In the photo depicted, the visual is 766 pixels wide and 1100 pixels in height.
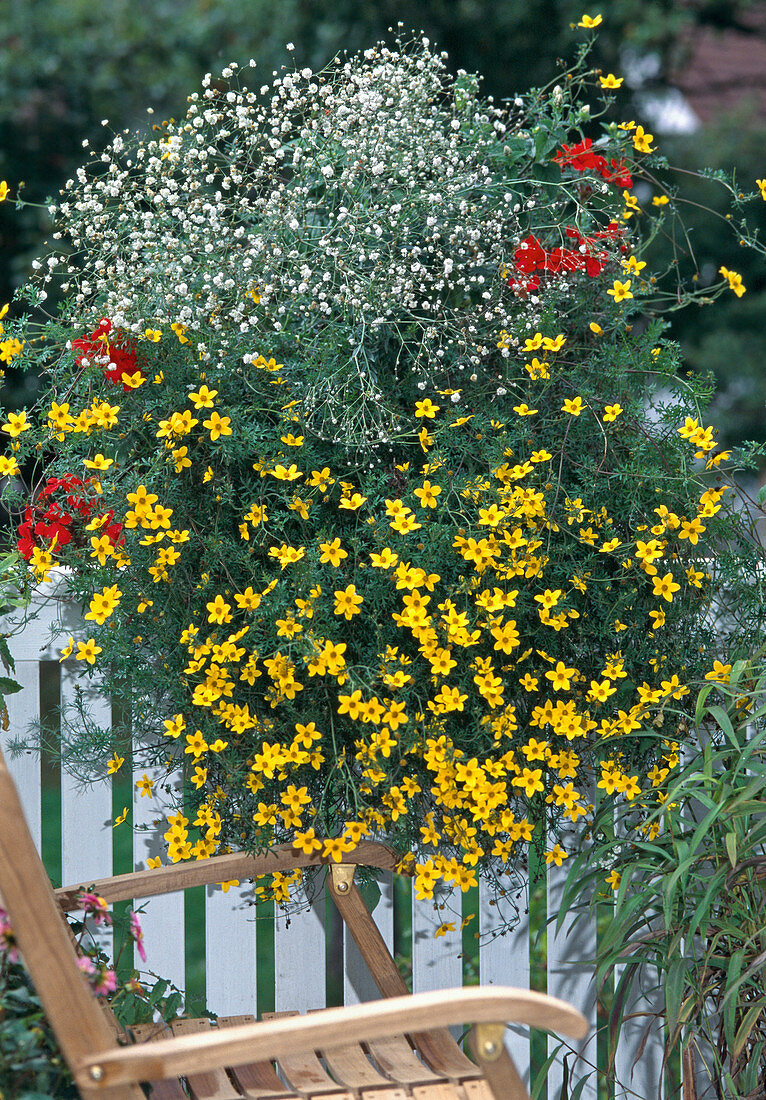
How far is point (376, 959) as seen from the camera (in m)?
1.74

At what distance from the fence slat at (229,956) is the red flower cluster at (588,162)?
148 cm

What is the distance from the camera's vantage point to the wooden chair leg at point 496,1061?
1052 millimetres

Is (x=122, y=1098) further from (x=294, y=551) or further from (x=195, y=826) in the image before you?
(x=294, y=551)

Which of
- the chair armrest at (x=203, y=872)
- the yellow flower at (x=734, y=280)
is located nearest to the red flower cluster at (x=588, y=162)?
the yellow flower at (x=734, y=280)

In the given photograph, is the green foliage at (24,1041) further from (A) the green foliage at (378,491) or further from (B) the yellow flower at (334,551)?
(B) the yellow flower at (334,551)

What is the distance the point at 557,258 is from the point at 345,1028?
4.12ft

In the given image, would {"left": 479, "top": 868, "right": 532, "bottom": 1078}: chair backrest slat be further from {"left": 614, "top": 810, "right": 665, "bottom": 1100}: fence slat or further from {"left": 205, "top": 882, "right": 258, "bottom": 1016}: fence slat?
{"left": 205, "top": 882, "right": 258, "bottom": 1016}: fence slat

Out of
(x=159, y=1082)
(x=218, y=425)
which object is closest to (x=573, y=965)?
(x=159, y=1082)

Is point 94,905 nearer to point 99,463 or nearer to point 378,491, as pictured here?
point 99,463

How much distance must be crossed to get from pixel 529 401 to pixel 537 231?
0.39m

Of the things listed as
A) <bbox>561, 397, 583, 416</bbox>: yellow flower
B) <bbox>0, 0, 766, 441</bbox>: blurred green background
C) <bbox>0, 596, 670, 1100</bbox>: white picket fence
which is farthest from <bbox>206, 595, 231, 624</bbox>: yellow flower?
<bbox>0, 0, 766, 441</bbox>: blurred green background

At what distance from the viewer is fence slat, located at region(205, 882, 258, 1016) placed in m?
2.02

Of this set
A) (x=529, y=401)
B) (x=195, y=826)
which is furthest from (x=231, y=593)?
(x=529, y=401)

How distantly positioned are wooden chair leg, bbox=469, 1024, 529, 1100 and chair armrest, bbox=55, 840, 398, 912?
683mm
